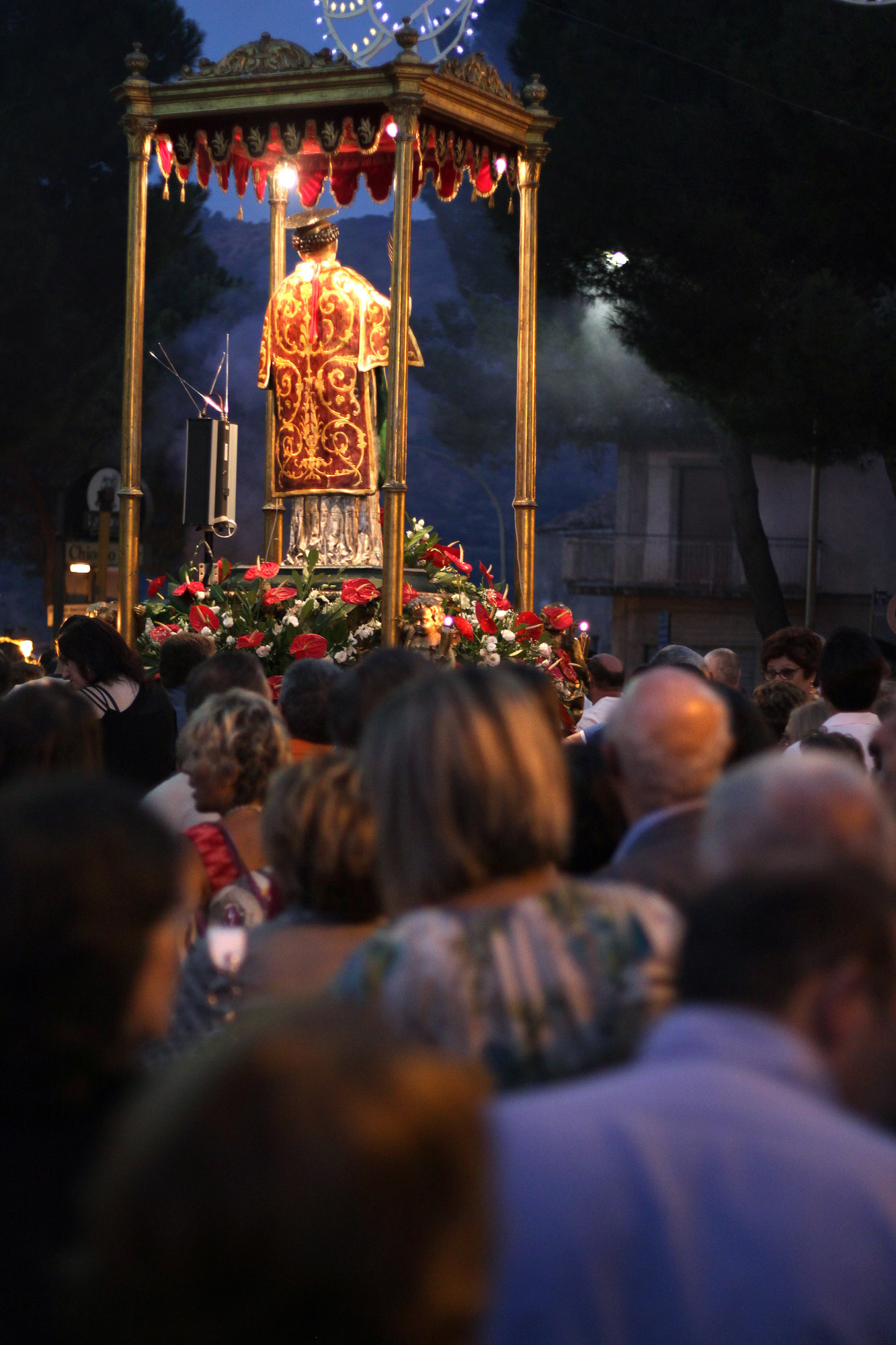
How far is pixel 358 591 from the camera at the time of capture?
8.77 m

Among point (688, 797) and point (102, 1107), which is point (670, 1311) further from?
point (688, 797)

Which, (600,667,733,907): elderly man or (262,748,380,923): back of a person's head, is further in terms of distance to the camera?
(600,667,733,907): elderly man

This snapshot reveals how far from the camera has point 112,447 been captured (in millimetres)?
30984

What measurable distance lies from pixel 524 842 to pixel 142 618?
24.8 ft

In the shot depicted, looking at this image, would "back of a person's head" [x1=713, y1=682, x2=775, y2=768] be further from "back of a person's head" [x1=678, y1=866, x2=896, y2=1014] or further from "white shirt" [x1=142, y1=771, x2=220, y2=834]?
"back of a person's head" [x1=678, y1=866, x2=896, y2=1014]

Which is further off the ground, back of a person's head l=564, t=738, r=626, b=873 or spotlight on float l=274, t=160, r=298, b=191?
spotlight on float l=274, t=160, r=298, b=191

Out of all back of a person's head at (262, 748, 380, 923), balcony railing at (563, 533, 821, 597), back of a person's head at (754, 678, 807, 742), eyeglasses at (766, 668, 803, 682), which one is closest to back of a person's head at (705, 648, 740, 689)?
eyeglasses at (766, 668, 803, 682)

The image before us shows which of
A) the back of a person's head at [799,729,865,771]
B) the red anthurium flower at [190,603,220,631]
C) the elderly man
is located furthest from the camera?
the red anthurium flower at [190,603,220,631]

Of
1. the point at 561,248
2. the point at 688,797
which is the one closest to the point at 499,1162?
the point at 688,797

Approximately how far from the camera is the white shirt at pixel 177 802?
13.6ft

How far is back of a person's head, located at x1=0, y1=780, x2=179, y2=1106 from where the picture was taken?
1611 mm

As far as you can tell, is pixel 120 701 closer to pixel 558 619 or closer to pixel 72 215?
pixel 558 619

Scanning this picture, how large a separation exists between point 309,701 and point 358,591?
399 cm

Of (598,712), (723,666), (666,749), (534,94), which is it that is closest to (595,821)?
(666,749)
